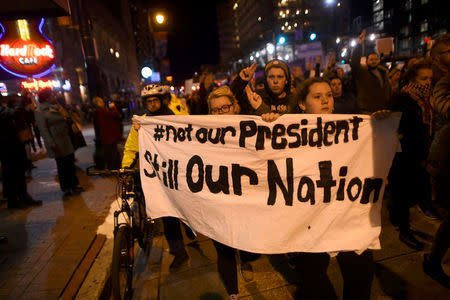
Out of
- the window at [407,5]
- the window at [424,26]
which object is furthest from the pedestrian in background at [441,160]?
the window at [407,5]

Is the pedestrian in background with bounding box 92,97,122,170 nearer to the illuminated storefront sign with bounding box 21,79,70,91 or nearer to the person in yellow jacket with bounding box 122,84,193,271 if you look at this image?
the person in yellow jacket with bounding box 122,84,193,271

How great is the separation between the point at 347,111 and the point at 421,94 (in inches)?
39.8

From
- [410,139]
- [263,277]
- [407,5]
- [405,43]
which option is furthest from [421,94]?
[405,43]

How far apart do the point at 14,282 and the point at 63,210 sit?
2.26m

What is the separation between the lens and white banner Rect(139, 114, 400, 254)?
215cm

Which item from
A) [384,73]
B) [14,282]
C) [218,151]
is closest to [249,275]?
[218,151]

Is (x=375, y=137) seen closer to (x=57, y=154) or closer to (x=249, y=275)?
(x=249, y=275)

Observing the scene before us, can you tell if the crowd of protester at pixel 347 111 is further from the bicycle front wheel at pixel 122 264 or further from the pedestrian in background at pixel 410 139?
the bicycle front wheel at pixel 122 264

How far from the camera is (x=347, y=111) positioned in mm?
4043

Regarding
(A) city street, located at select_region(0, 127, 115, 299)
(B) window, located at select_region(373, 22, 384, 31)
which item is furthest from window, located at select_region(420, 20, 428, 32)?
(A) city street, located at select_region(0, 127, 115, 299)

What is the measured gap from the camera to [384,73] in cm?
464

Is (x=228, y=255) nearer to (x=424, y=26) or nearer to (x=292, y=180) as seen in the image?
(x=292, y=180)

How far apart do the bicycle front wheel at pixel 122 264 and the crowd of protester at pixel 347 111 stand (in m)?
0.58

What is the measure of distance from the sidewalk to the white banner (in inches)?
33.0
